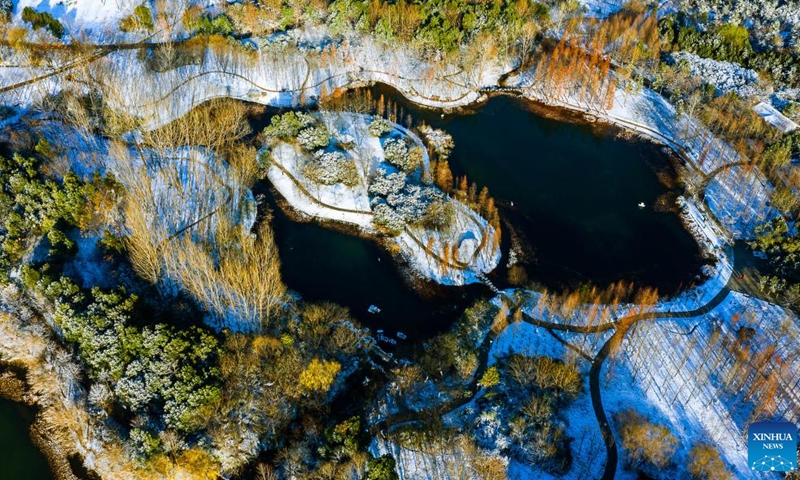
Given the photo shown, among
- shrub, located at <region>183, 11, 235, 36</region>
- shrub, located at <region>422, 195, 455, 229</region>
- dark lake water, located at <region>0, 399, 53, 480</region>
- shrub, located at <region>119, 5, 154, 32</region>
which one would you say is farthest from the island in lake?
shrub, located at <region>183, 11, 235, 36</region>

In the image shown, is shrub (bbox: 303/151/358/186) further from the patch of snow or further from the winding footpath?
the patch of snow

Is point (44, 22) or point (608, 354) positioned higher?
point (44, 22)

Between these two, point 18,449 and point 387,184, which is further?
point 387,184

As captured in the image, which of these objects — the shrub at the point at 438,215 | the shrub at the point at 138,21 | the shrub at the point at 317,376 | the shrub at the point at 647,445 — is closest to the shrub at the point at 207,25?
the shrub at the point at 138,21

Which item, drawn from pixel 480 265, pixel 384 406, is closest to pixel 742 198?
pixel 480 265

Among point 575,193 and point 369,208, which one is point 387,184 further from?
point 575,193

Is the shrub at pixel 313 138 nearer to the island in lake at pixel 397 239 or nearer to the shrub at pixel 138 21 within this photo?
the island in lake at pixel 397 239

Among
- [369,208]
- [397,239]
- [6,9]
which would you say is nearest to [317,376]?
[397,239]
